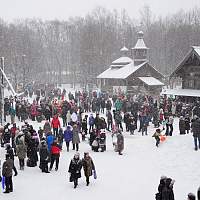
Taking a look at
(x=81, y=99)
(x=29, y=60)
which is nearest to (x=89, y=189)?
(x=81, y=99)

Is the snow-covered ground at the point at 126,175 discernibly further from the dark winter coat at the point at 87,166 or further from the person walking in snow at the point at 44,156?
the dark winter coat at the point at 87,166

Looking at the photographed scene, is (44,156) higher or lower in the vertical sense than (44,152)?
lower

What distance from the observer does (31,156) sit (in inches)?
666

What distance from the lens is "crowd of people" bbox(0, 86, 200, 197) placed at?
15789mm

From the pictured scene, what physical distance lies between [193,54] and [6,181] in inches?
955

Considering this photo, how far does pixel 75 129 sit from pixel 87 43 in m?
50.2

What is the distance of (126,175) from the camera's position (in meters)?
16.0

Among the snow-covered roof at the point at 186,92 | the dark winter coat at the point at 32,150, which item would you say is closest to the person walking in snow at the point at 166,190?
the dark winter coat at the point at 32,150

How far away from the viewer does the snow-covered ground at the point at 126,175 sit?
13.8 m

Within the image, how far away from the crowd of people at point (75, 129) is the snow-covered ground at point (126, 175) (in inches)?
18.7

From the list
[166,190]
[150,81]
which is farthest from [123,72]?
[166,190]

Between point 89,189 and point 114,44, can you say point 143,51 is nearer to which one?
point 114,44

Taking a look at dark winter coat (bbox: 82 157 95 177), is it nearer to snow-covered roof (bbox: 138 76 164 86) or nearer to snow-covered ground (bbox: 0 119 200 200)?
snow-covered ground (bbox: 0 119 200 200)

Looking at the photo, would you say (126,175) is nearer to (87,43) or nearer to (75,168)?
(75,168)
